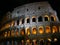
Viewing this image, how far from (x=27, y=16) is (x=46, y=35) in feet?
17.7

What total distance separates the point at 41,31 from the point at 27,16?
158 inches

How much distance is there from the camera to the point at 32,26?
25.3 metres

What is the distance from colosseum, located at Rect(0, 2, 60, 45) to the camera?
2402 cm

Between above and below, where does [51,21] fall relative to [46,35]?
above

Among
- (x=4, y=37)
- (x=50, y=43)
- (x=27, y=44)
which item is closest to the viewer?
(x=50, y=43)

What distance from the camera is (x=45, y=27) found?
24.8 metres

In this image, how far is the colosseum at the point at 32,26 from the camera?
24.0 meters

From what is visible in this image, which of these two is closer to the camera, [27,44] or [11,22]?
[27,44]

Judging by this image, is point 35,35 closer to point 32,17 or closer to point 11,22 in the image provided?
point 32,17

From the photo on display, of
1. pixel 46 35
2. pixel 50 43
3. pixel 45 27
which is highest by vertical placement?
pixel 45 27

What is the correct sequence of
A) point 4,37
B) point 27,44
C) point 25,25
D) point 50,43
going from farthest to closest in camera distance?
point 4,37
point 25,25
point 27,44
point 50,43

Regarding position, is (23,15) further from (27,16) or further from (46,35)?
(46,35)

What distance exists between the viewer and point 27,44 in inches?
955

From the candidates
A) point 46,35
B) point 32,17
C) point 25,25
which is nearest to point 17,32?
point 25,25
